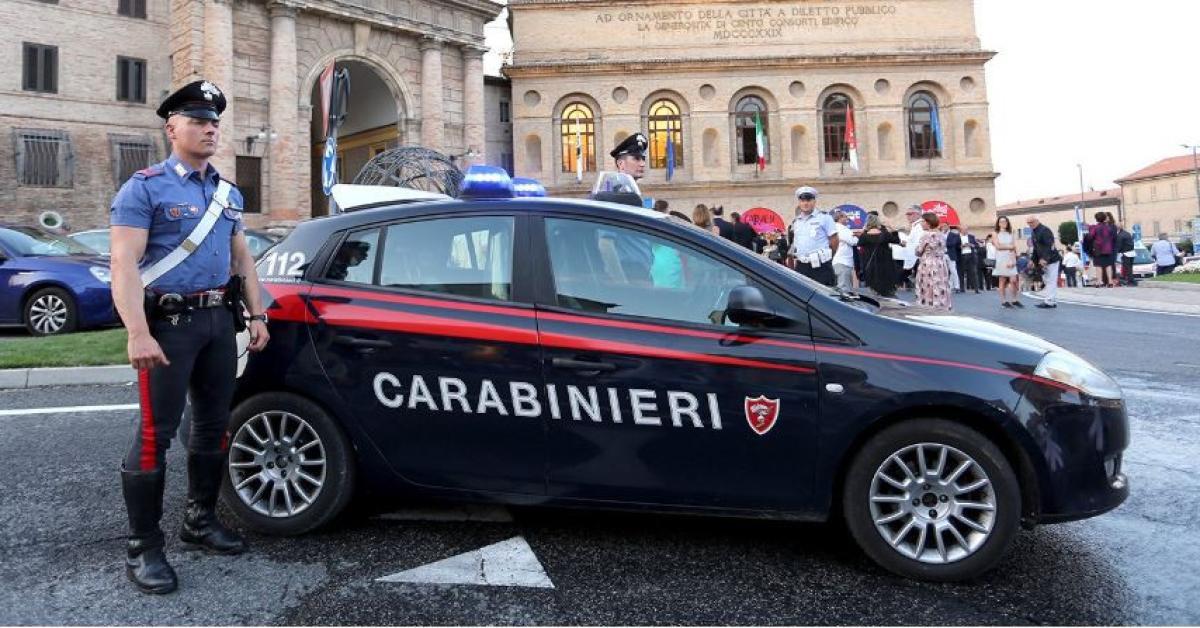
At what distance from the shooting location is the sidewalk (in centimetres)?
1448

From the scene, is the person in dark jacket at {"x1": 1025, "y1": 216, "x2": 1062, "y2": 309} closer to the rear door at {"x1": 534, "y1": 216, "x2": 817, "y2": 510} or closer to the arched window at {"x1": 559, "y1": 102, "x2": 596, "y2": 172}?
the rear door at {"x1": 534, "y1": 216, "x2": 817, "y2": 510}

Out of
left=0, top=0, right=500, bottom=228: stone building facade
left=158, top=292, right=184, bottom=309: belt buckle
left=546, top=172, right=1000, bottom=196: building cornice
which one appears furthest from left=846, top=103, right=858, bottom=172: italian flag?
left=158, top=292, right=184, bottom=309: belt buckle

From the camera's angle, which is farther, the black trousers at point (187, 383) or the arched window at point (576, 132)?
the arched window at point (576, 132)

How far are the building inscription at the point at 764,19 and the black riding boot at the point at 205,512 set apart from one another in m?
39.5

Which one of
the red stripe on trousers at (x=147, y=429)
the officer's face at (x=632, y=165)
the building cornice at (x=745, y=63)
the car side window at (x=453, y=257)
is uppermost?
the building cornice at (x=745, y=63)

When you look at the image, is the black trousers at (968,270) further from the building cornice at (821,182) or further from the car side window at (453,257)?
the car side window at (453,257)

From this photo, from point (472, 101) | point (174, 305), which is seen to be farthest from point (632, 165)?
point (472, 101)

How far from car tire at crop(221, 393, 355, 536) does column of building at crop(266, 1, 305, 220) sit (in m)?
24.8

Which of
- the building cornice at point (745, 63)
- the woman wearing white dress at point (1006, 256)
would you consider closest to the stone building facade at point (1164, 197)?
the building cornice at point (745, 63)

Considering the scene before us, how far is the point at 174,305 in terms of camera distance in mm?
2984

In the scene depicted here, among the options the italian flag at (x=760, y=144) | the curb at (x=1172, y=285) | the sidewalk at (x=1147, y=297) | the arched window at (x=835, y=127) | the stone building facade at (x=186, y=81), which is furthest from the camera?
the arched window at (x=835, y=127)

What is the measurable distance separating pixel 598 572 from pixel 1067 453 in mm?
1917

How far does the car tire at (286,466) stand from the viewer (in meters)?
3.45

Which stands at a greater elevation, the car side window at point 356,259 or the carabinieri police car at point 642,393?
the car side window at point 356,259
